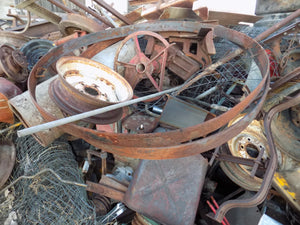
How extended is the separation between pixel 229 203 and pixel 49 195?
223 centimetres

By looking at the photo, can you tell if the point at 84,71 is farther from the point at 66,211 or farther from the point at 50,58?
the point at 66,211

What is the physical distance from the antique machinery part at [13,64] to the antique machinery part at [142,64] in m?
1.72

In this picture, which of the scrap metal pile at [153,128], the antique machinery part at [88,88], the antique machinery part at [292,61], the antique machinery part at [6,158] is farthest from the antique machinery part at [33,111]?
the antique machinery part at [292,61]

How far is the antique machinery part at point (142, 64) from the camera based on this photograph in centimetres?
281

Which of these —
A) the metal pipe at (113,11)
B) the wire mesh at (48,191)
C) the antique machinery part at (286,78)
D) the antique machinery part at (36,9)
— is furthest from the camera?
the metal pipe at (113,11)

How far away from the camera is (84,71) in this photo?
2.55 m

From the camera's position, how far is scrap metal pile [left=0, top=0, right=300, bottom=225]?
7.09 feet

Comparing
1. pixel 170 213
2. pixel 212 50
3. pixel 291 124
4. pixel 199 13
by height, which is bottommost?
pixel 170 213

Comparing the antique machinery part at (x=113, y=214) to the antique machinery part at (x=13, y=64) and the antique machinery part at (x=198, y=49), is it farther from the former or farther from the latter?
the antique machinery part at (x=13, y=64)

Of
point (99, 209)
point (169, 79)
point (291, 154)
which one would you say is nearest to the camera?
point (99, 209)

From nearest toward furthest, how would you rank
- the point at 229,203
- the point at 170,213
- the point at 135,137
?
the point at 135,137
the point at 229,203
the point at 170,213

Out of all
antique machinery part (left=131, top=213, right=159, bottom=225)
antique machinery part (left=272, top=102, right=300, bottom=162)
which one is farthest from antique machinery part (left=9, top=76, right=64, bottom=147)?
antique machinery part (left=272, top=102, right=300, bottom=162)

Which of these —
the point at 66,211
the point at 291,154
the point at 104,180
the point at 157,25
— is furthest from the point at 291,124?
the point at 66,211

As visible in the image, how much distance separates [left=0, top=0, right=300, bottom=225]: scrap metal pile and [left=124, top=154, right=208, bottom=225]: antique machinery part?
12mm
